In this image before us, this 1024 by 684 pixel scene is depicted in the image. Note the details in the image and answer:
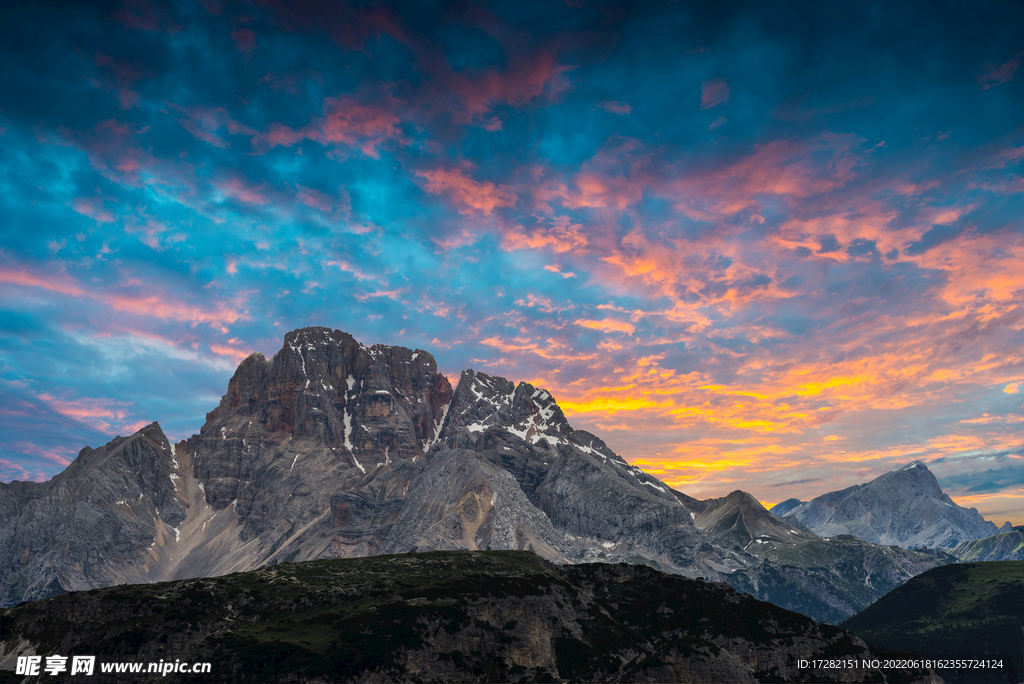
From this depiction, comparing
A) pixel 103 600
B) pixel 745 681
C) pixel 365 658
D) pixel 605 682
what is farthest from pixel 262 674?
pixel 745 681

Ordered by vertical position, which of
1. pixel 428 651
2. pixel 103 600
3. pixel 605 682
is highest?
pixel 103 600

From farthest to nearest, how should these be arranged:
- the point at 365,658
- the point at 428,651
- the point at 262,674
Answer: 1. the point at 428,651
2. the point at 365,658
3. the point at 262,674

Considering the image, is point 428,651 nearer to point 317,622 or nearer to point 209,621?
point 317,622

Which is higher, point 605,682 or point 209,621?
point 209,621

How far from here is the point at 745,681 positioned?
627 feet

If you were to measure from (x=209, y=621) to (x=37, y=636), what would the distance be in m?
41.8

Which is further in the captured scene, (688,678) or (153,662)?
(688,678)

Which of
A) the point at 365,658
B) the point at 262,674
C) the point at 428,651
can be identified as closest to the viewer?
the point at 262,674

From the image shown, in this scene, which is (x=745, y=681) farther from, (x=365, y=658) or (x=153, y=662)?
(x=153, y=662)

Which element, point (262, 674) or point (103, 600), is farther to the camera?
point (103, 600)

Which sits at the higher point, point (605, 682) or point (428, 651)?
point (428, 651)

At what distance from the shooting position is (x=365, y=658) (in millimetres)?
172500

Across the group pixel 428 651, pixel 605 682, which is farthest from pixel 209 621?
pixel 605 682

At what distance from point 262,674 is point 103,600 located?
61.2 metres
